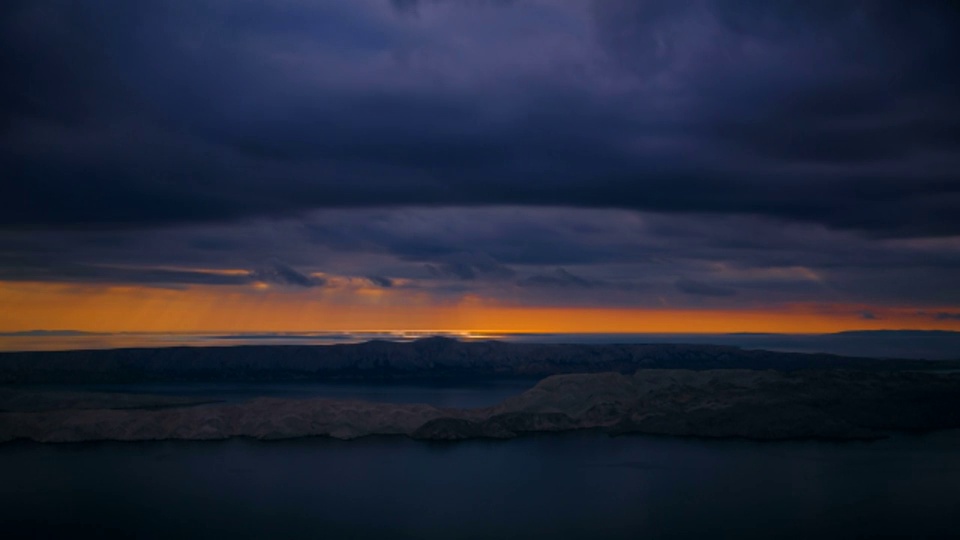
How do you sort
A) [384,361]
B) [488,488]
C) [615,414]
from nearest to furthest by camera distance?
[488,488]
[615,414]
[384,361]

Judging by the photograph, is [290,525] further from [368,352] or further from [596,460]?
[368,352]

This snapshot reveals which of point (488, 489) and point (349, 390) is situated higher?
point (349, 390)

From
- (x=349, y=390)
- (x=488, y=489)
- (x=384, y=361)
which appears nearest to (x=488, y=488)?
(x=488, y=489)

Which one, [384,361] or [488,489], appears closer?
[488,489]

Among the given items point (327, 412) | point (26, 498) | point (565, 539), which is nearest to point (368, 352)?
point (327, 412)

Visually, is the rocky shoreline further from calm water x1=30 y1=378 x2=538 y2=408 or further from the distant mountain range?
the distant mountain range

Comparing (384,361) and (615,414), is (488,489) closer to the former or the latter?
(615,414)

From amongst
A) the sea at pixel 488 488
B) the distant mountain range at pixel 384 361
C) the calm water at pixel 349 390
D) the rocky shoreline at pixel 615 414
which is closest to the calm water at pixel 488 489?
the sea at pixel 488 488
